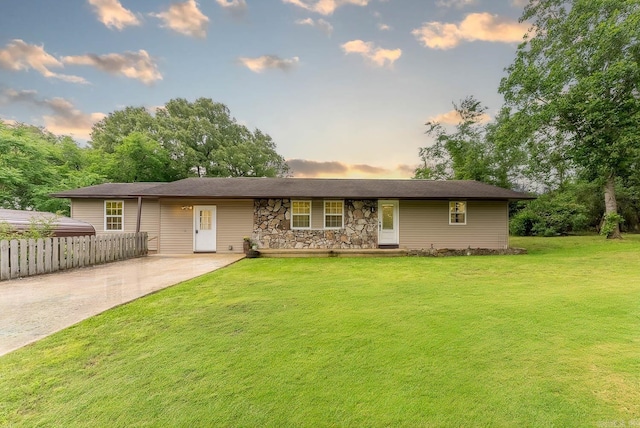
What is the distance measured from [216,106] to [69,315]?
28876mm

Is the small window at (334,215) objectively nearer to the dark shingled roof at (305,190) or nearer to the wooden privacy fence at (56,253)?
the dark shingled roof at (305,190)

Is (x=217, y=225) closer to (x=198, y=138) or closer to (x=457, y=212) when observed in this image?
(x=457, y=212)

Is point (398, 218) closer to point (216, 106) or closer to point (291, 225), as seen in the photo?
point (291, 225)

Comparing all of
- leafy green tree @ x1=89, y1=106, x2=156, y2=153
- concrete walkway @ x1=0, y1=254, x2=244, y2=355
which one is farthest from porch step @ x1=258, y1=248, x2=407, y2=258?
leafy green tree @ x1=89, y1=106, x2=156, y2=153

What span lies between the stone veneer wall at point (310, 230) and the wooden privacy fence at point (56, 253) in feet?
15.8

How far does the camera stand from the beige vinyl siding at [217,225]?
1186 cm

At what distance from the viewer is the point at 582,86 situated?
13.5 meters

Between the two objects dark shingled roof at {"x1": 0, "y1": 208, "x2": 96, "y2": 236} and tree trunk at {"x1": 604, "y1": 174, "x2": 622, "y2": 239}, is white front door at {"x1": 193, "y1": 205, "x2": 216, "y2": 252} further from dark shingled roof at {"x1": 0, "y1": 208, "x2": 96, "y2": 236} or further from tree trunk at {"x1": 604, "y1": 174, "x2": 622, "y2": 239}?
tree trunk at {"x1": 604, "y1": 174, "x2": 622, "y2": 239}

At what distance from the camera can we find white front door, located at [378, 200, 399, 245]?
12141 mm

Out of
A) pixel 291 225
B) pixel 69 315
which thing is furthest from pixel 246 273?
pixel 291 225

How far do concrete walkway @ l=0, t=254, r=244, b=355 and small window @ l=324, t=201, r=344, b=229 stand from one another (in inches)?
198

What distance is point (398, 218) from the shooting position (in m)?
12.2

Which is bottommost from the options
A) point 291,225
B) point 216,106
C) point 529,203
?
point 291,225

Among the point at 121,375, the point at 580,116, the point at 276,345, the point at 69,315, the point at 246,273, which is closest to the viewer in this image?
the point at 121,375
